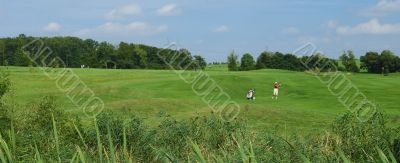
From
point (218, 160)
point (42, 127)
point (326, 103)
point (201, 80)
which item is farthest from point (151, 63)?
point (218, 160)

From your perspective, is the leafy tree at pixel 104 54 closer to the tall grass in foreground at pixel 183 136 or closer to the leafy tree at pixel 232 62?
the leafy tree at pixel 232 62

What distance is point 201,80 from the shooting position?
157 ft

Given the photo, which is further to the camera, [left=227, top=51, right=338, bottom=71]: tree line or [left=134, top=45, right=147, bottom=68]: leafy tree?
[left=134, top=45, right=147, bottom=68]: leafy tree

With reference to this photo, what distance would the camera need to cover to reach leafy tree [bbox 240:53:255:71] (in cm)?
11333

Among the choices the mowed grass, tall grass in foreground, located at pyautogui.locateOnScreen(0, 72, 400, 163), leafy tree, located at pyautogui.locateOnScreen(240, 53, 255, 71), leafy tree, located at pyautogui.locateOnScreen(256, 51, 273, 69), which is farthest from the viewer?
leafy tree, located at pyautogui.locateOnScreen(240, 53, 255, 71)

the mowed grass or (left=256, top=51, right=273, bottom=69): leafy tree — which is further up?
(left=256, top=51, right=273, bottom=69): leafy tree

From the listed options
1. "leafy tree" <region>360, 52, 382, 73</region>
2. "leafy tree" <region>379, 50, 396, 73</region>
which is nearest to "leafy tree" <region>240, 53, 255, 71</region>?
"leafy tree" <region>360, 52, 382, 73</region>

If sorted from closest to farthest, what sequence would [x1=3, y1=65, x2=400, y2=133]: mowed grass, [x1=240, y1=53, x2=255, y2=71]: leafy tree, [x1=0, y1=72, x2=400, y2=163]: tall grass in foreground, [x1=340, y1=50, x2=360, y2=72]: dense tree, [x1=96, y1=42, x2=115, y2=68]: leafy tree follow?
[x1=0, y1=72, x2=400, y2=163]: tall grass in foreground → [x1=3, y1=65, x2=400, y2=133]: mowed grass → [x1=340, y1=50, x2=360, y2=72]: dense tree → [x1=96, y1=42, x2=115, y2=68]: leafy tree → [x1=240, y1=53, x2=255, y2=71]: leafy tree

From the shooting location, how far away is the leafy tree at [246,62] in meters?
113

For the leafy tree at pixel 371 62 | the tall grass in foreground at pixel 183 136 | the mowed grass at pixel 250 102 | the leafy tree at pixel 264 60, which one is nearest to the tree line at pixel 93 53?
the leafy tree at pixel 264 60

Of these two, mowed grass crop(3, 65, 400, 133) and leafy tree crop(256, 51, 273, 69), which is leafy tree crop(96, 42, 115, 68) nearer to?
leafy tree crop(256, 51, 273, 69)

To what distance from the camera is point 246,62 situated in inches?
4532

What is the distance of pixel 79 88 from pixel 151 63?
7131 cm

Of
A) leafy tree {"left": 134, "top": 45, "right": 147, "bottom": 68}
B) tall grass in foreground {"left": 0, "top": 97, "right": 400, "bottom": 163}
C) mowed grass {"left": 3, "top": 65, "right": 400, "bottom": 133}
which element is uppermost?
leafy tree {"left": 134, "top": 45, "right": 147, "bottom": 68}
